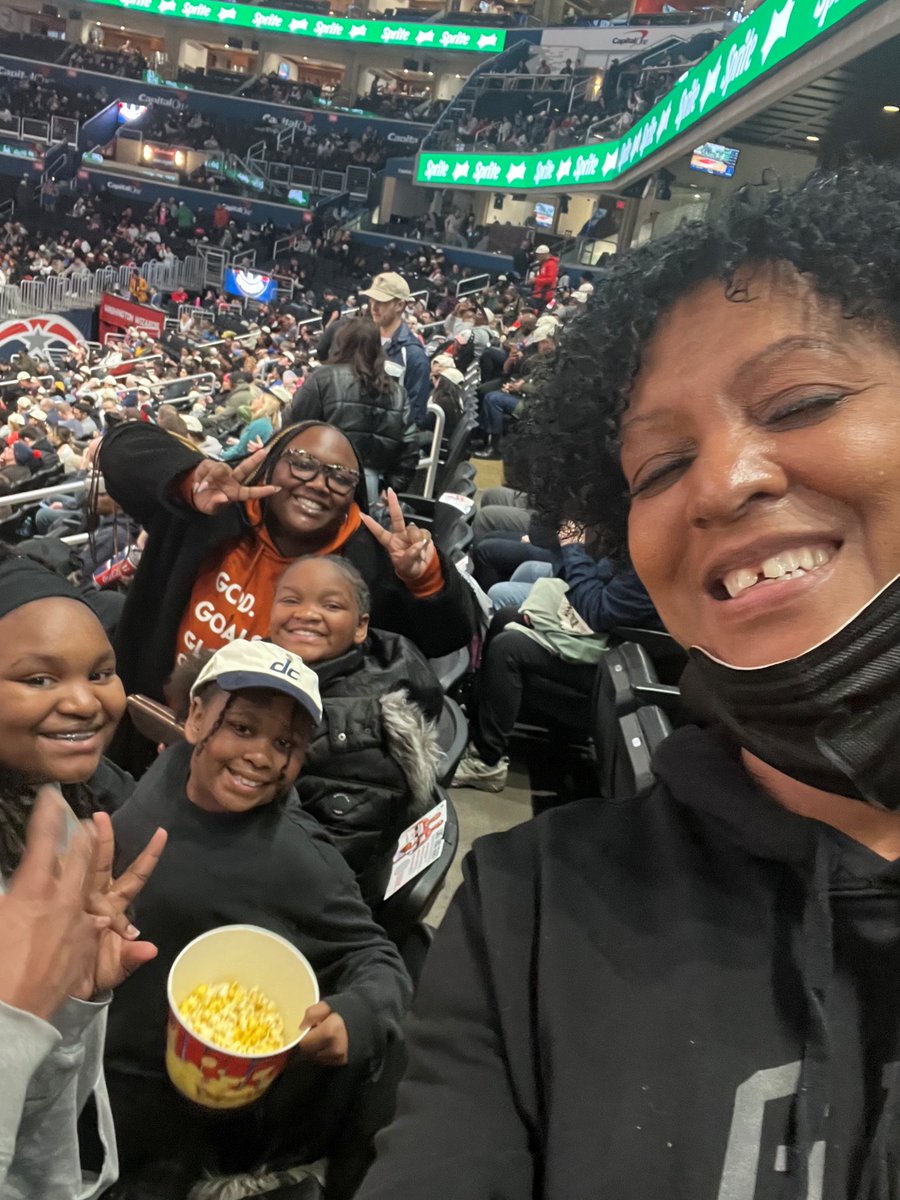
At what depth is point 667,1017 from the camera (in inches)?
27.2

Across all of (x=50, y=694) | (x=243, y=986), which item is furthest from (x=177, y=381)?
(x=243, y=986)

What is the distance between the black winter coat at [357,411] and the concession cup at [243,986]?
257 centimetres

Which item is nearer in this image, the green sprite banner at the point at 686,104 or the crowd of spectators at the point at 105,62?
the green sprite banner at the point at 686,104

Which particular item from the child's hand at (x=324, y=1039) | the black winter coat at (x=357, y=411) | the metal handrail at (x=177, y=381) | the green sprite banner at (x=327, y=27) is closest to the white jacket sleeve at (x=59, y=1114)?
the child's hand at (x=324, y=1039)

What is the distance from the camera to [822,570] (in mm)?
722

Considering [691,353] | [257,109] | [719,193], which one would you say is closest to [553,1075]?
[691,353]

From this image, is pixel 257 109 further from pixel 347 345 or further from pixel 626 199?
pixel 347 345

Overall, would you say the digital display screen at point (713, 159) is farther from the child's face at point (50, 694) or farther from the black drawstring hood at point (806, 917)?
the black drawstring hood at point (806, 917)

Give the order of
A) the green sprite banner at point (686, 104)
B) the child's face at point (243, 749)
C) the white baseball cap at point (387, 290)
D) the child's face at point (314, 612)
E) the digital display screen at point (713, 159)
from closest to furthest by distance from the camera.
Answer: the child's face at point (243, 749) < the child's face at point (314, 612) < the green sprite banner at point (686, 104) < the white baseball cap at point (387, 290) < the digital display screen at point (713, 159)

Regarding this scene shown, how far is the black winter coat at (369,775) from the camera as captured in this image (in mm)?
1781

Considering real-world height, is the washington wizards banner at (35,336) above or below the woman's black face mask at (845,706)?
below

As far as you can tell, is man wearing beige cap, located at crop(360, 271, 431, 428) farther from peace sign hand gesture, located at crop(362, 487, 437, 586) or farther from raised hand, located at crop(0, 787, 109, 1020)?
raised hand, located at crop(0, 787, 109, 1020)

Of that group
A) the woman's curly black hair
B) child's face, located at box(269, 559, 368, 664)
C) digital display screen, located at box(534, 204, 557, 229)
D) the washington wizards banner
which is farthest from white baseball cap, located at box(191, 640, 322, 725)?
digital display screen, located at box(534, 204, 557, 229)

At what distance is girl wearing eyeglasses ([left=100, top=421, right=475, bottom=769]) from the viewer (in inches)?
82.9
